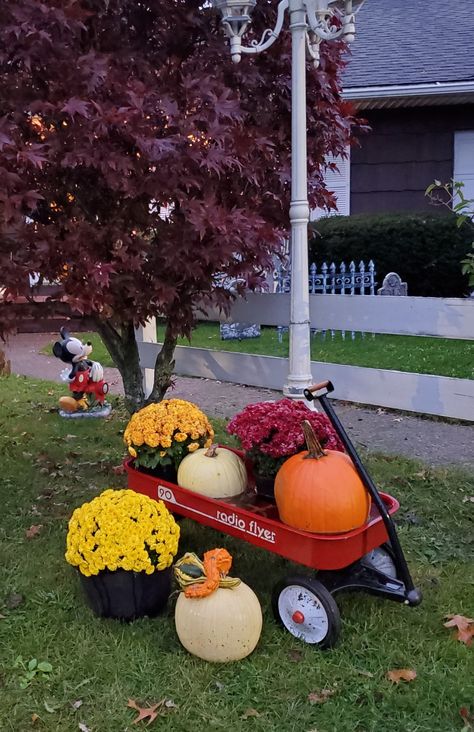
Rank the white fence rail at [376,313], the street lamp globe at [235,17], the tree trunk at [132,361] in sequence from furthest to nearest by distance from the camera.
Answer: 1. the tree trunk at [132,361]
2. the white fence rail at [376,313]
3. the street lamp globe at [235,17]

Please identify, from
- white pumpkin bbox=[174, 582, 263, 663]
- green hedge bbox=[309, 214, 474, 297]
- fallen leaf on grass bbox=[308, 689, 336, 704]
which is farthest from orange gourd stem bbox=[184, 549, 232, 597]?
green hedge bbox=[309, 214, 474, 297]

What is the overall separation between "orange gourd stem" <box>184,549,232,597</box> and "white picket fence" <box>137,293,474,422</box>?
210cm

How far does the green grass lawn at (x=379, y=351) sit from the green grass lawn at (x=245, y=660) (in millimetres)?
3671

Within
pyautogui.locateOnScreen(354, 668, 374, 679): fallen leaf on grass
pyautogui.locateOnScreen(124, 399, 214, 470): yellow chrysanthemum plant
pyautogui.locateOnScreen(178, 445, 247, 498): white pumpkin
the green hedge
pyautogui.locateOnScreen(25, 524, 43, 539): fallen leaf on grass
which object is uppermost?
the green hedge

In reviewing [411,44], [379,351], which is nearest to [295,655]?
[379,351]

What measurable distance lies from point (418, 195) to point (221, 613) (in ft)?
32.1

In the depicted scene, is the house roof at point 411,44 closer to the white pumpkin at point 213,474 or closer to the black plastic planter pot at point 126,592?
the white pumpkin at point 213,474

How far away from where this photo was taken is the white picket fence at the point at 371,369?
4077 millimetres

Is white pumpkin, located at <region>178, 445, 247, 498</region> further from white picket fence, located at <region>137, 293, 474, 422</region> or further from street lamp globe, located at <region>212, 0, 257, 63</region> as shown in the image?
street lamp globe, located at <region>212, 0, 257, 63</region>

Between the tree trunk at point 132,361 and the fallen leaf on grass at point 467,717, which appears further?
the tree trunk at point 132,361

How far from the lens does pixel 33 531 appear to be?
3742 millimetres

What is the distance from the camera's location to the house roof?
10.5 meters

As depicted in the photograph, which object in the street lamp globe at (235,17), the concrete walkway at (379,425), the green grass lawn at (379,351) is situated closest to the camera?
the street lamp globe at (235,17)

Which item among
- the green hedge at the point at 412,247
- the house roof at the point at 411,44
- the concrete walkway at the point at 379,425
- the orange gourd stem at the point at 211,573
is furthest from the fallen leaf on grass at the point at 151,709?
the house roof at the point at 411,44
